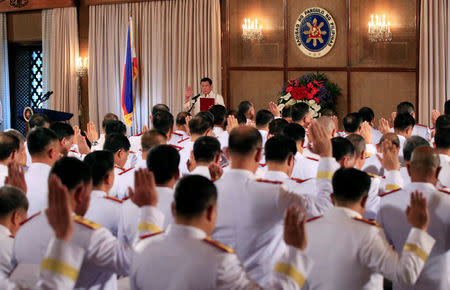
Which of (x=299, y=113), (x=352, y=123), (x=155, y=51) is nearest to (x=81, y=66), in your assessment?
(x=155, y=51)

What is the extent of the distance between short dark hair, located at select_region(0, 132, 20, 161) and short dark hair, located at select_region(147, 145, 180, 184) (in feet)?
5.47

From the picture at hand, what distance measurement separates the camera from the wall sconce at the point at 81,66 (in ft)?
39.8

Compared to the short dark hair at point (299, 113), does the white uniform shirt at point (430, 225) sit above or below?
below

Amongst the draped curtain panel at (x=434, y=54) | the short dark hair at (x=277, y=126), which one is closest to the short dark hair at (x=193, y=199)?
the short dark hair at (x=277, y=126)

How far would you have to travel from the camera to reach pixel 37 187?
151 inches

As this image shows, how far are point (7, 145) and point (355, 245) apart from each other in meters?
2.82

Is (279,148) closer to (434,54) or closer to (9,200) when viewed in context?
(9,200)

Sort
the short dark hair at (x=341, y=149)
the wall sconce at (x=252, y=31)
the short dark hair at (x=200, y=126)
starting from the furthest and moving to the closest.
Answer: the wall sconce at (x=252, y=31)
the short dark hair at (x=200, y=126)
the short dark hair at (x=341, y=149)

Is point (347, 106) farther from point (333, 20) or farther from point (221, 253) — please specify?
point (221, 253)

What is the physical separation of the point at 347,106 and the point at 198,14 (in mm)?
3193

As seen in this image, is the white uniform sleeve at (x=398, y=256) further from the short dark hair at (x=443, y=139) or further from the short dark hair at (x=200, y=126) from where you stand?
the short dark hair at (x=200, y=126)

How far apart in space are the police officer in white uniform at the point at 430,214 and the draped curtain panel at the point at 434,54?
6041 mm

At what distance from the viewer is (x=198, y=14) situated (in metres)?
10.7

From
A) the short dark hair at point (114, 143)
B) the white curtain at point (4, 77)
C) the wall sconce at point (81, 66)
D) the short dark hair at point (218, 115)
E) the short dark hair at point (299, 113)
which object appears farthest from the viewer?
the white curtain at point (4, 77)
